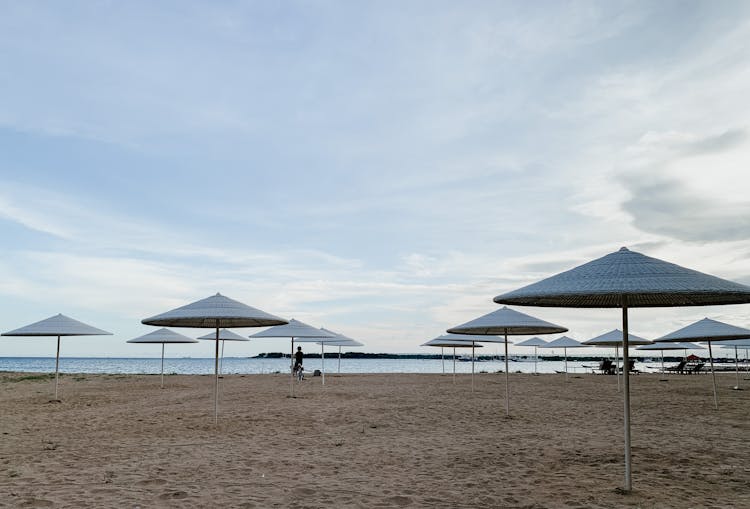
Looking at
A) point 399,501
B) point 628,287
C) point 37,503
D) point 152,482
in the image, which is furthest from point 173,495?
point 628,287

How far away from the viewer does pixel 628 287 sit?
13.4 feet

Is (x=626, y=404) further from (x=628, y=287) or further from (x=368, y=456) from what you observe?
(x=368, y=456)

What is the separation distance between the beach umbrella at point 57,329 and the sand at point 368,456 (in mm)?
1737

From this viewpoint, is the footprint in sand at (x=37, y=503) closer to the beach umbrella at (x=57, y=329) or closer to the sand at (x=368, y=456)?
the sand at (x=368, y=456)

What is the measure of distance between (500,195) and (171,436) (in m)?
11.1

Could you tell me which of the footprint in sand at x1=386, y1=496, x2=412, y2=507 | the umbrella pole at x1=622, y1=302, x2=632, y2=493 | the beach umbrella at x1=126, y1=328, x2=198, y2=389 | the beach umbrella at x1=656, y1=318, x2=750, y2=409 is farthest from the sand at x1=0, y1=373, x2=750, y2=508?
the beach umbrella at x1=126, y1=328, x2=198, y2=389

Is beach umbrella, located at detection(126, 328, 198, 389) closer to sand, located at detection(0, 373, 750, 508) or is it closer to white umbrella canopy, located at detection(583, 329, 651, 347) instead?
sand, located at detection(0, 373, 750, 508)

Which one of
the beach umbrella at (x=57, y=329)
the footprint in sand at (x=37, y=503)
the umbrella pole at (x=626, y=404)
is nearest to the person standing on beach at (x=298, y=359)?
the beach umbrella at (x=57, y=329)

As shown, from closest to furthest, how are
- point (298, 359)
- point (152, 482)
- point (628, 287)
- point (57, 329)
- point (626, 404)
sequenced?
1. point (628, 287)
2. point (626, 404)
3. point (152, 482)
4. point (57, 329)
5. point (298, 359)

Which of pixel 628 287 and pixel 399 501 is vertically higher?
pixel 628 287

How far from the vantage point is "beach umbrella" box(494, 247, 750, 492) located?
4051mm

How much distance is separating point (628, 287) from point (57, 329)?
1329 centimetres

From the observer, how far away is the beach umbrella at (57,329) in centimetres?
1266

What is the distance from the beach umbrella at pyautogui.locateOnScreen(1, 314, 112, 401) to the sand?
174 centimetres
